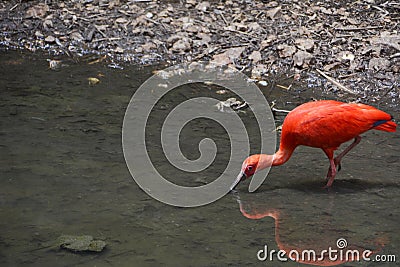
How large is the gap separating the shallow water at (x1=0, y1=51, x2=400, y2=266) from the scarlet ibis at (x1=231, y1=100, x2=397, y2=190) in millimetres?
195

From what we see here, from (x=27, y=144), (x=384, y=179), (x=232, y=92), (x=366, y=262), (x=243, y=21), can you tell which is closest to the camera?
(x=366, y=262)

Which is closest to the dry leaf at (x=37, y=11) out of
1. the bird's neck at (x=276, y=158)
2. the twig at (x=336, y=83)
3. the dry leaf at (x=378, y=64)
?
the twig at (x=336, y=83)

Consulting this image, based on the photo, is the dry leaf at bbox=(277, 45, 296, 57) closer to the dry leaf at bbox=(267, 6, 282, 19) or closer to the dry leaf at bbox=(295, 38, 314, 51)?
the dry leaf at bbox=(295, 38, 314, 51)

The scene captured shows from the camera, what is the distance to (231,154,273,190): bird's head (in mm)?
5023

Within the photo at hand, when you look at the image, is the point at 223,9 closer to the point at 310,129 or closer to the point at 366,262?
the point at 310,129

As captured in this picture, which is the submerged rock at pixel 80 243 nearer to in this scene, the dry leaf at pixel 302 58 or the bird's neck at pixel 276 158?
the bird's neck at pixel 276 158

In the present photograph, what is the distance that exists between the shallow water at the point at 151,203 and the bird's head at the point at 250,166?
0.41ft

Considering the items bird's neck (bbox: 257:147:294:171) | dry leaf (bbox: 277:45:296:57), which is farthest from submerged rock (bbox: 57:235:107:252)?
dry leaf (bbox: 277:45:296:57)

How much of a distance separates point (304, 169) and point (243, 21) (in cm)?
379

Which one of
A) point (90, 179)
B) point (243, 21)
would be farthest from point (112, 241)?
point (243, 21)

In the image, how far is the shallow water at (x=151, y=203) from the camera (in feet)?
13.4

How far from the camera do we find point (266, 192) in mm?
5031

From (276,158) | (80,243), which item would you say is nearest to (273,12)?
(276,158)

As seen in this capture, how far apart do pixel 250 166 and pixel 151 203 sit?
0.84 m
